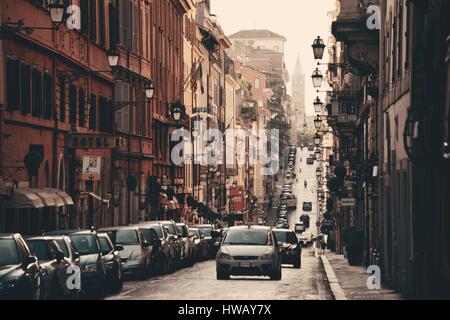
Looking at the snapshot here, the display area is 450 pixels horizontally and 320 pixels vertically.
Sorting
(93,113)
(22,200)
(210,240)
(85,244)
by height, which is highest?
(93,113)

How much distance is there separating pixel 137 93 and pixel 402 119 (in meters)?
38.6

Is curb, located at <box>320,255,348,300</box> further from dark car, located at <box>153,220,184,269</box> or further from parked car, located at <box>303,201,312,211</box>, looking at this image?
parked car, located at <box>303,201,312,211</box>

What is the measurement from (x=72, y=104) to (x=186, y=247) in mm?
6532

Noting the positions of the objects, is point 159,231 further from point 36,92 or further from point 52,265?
point 52,265

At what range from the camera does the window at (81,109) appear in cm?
5150

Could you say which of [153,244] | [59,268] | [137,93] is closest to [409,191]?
[59,268]

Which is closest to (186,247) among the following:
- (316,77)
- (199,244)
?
(199,244)

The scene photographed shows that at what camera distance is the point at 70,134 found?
157ft

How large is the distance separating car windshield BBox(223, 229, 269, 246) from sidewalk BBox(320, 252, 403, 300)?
213 cm

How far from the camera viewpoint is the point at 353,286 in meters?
34.4

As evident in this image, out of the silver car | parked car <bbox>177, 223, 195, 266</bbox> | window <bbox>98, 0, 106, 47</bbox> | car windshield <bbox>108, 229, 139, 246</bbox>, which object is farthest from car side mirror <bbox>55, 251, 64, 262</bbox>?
window <bbox>98, 0, 106, 47</bbox>

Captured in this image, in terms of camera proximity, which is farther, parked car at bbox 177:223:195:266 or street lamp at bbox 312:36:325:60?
parked car at bbox 177:223:195:266

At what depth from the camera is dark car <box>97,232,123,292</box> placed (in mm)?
31406

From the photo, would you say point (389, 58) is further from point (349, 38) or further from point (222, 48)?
point (222, 48)
